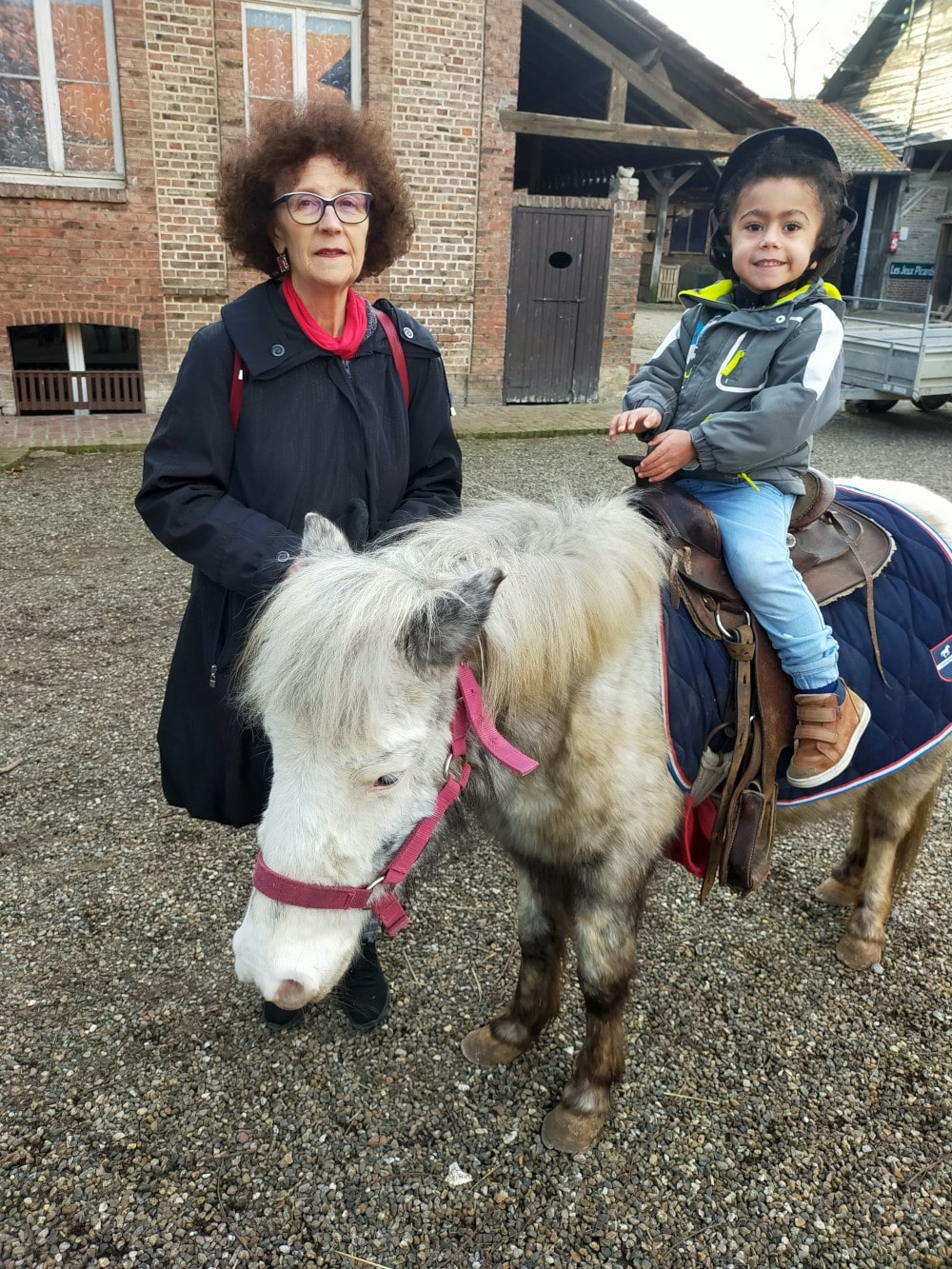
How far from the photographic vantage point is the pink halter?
5.04ft

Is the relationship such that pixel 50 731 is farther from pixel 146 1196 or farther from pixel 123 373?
pixel 123 373

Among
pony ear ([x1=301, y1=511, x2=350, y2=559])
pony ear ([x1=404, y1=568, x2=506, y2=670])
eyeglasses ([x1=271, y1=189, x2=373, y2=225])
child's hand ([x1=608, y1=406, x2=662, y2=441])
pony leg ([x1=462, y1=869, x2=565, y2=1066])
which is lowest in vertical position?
pony leg ([x1=462, y1=869, x2=565, y2=1066])

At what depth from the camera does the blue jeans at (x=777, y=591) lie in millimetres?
2166

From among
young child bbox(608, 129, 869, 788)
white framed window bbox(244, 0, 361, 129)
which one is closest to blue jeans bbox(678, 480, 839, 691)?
young child bbox(608, 129, 869, 788)

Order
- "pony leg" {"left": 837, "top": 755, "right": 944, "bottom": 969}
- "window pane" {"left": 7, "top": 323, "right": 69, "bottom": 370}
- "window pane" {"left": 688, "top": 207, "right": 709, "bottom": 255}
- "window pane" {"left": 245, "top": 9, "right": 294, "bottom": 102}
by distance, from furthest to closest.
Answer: "window pane" {"left": 688, "top": 207, "right": 709, "bottom": 255} < "window pane" {"left": 7, "top": 323, "right": 69, "bottom": 370} < "window pane" {"left": 245, "top": 9, "right": 294, "bottom": 102} < "pony leg" {"left": 837, "top": 755, "right": 944, "bottom": 969}

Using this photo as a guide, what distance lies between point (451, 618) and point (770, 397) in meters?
1.21

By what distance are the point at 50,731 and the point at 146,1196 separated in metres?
2.53

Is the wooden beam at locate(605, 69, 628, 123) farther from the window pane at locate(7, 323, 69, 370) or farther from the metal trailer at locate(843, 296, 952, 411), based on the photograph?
the window pane at locate(7, 323, 69, 370)

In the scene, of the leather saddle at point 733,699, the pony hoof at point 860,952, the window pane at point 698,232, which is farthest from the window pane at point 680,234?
the leather saddle at point 733,699

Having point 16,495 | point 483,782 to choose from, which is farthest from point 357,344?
point 16,495

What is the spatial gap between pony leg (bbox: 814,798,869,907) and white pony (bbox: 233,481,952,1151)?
1308 mm

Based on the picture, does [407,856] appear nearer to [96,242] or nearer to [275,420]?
[275,420]

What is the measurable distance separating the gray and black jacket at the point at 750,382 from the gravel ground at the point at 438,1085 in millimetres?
1202

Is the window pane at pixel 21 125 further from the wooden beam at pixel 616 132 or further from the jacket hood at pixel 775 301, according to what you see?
the jacket hood at pixel 775 301
